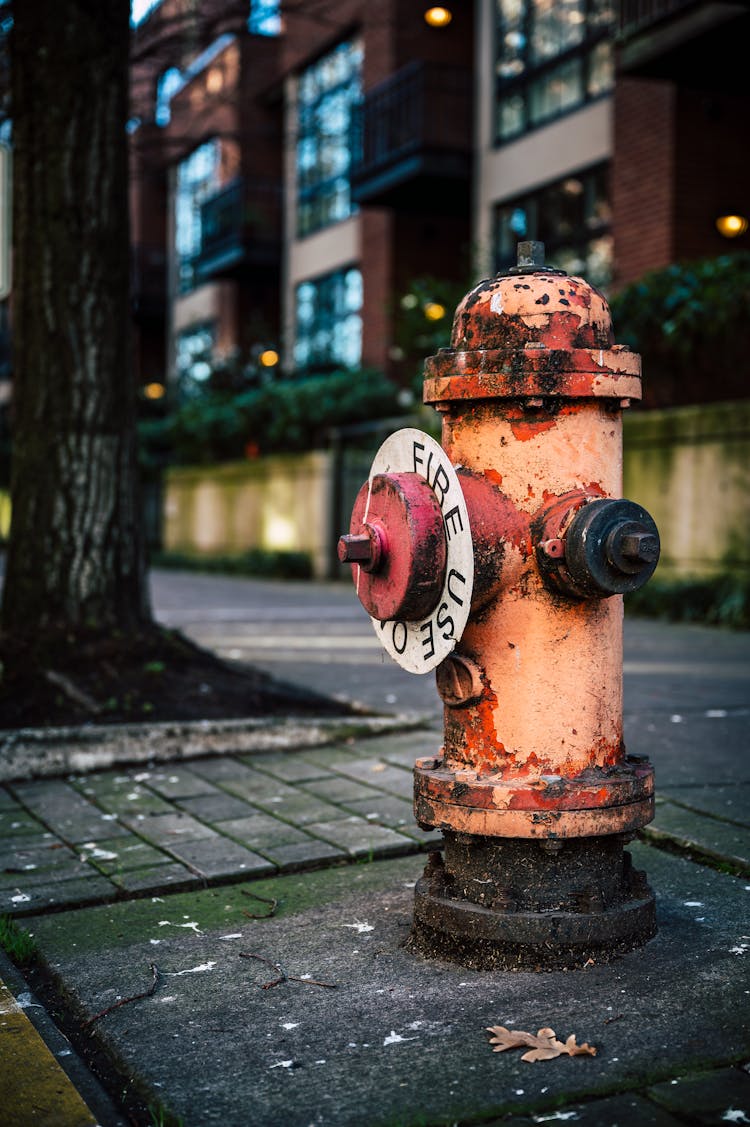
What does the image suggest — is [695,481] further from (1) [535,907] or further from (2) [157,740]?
(1) [535,907]

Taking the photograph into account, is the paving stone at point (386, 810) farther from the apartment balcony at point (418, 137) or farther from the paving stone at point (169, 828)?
the apartment balcony at point (418, 137)

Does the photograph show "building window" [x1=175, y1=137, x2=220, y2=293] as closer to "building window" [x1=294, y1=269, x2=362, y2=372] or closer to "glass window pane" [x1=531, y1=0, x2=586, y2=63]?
"building window" [x1=294, y1=269, x2=362, y2=372]

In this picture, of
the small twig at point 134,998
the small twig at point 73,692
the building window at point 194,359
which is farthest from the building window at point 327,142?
the small twig at point 134,998

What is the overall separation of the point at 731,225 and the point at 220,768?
36.8 feet

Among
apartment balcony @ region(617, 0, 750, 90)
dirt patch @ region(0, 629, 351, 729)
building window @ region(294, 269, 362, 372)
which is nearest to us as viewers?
dirt patch @ region(0, 629, 351, 729)

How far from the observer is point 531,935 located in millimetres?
2559

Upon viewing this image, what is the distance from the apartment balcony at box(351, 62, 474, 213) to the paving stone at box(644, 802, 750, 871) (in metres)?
15.6

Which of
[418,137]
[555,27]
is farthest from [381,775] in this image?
[418,137]

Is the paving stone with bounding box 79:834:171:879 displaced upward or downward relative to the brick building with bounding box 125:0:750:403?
downward

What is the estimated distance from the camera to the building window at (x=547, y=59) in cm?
1561

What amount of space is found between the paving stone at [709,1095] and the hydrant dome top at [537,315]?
1.52m

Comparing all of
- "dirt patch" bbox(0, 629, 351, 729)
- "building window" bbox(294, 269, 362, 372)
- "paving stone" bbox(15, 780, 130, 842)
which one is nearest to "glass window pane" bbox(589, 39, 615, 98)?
"building window" bbox(294, 269, 362, 372)

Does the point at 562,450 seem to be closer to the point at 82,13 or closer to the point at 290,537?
the point at 82,13

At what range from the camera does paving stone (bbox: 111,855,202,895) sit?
3238mm
